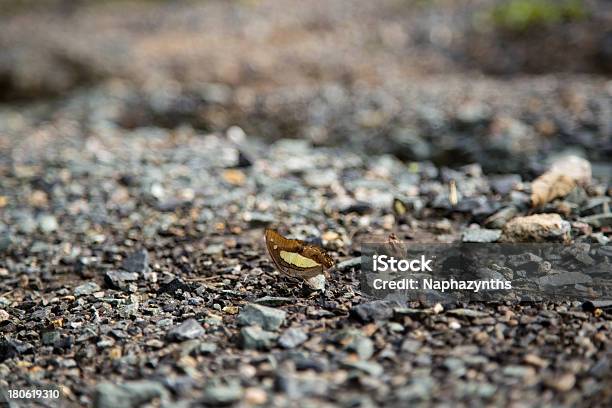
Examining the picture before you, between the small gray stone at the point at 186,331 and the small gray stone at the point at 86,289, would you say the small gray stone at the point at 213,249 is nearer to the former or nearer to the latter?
the small gray stone at the point at 86,289

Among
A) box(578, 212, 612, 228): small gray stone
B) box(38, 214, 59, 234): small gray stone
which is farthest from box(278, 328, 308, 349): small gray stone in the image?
box(38, 214, 59, 234): small gray stone

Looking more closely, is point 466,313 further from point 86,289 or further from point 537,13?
point 537,13

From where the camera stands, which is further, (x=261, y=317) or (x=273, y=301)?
(x=273, y=301)

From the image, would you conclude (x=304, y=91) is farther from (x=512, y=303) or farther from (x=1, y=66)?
(x=512, y=303)

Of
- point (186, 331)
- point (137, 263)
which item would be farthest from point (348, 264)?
point (137, 263)

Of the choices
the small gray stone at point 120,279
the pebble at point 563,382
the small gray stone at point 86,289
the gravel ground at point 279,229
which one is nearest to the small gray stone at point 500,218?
the gravel ground at point 279,229

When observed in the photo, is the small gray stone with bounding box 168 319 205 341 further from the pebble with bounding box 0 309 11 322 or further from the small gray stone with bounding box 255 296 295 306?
the pebble with bounding box 0 309 11 322
